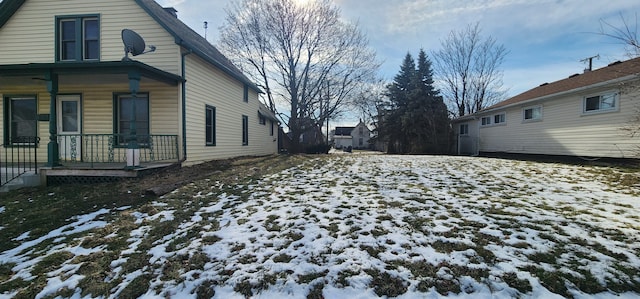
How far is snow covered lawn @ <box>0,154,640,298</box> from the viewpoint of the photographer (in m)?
2.82

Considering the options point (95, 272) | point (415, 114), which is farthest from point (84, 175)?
point (415, 114)

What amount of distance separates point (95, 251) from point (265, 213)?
2.28 meters

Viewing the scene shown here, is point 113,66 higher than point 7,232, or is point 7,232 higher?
point 113,66

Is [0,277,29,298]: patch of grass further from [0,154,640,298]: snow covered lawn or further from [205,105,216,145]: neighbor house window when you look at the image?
[205,105,216,145]: neighbor house window

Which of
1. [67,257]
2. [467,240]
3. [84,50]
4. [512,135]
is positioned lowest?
[67,257]

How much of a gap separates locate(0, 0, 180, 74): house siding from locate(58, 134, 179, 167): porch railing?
228 cm

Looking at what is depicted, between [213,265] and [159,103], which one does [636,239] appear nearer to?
[213,265]

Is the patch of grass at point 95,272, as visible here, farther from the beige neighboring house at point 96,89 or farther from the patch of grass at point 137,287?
the beige neighboring house at point 96,89

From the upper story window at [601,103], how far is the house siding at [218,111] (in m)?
14.0

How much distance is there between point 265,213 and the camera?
4.87 metres

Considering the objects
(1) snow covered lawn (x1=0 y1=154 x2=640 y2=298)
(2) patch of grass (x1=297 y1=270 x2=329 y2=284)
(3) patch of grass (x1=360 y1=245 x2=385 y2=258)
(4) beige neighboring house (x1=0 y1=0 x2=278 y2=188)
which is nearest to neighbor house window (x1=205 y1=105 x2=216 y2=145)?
(4) beige neighboring house (x1=0 y1=0 x2=278 y2=188)

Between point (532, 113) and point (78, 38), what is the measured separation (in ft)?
60.6

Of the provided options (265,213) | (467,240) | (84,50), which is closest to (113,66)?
(84,50)

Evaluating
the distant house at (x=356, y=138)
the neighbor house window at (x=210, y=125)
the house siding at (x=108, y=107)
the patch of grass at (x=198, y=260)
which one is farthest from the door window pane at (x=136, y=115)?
the distant house at (x=356, y=138)
